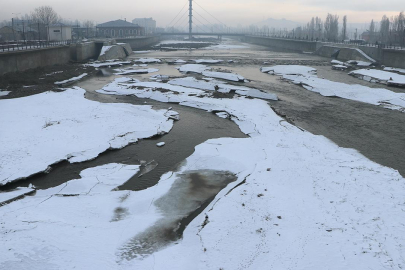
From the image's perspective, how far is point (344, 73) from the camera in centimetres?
3750

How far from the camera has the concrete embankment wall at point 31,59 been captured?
27975 mm

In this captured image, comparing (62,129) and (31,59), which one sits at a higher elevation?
(31,59)

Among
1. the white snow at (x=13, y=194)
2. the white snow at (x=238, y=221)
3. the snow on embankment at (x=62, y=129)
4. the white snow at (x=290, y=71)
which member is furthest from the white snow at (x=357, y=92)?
the white snow at (x=13, y=194)

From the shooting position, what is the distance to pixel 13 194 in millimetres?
9891

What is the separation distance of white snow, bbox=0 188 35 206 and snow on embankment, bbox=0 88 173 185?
0.89 metres

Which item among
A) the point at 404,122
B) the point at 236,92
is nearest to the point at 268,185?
the point at 404,122

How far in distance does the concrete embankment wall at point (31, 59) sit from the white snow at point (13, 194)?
68.9 ft

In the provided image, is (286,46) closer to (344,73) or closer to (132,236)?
(344,73)

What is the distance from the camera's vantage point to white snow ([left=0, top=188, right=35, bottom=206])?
9.51m

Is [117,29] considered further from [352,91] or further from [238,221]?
[238,221]

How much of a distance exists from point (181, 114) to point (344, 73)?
2475cm

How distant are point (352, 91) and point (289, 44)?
64086 millimetres

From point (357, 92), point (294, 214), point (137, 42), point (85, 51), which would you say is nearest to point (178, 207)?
point (294, 214)

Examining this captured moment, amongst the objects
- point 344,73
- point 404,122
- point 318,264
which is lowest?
point 318,264
